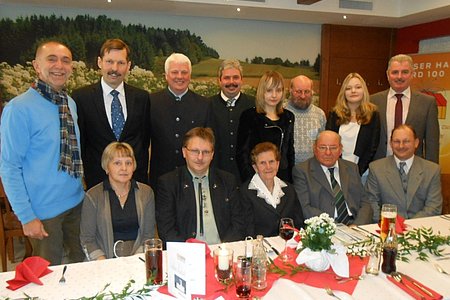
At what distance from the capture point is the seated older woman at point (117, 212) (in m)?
2.32

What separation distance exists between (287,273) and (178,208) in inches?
37.4

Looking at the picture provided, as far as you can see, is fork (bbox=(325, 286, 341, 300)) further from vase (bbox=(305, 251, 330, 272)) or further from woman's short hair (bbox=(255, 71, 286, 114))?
woman's short hair (bbox=(255, 71, 286, 114))

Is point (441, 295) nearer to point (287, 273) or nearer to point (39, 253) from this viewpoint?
point (287, 273)

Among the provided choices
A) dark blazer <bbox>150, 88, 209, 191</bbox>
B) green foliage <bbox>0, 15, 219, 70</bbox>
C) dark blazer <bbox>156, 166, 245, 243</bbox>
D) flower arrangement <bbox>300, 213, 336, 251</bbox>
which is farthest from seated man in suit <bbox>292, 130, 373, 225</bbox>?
green foliage <bbox>0, 15, 219, 70</bbox>

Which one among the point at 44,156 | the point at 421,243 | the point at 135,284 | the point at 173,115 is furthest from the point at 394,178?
the point at 44,156

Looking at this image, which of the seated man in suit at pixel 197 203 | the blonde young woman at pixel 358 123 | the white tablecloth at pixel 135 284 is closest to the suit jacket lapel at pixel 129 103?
the seated man in suit at pixel 197 203

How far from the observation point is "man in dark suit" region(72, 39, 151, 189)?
273 centimetres

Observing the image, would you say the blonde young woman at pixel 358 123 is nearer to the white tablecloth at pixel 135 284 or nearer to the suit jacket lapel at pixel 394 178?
the suit jacket lapel at pixel 394 178

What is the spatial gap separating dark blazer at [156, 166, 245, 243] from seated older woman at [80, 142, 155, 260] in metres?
0.09

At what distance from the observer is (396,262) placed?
1861 mm

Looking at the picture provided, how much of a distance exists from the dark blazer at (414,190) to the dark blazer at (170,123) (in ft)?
4.86

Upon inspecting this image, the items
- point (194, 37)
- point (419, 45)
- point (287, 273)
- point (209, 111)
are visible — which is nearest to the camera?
point (287, 273)

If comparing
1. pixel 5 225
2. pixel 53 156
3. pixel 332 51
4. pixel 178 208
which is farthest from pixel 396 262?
pixel 332 51

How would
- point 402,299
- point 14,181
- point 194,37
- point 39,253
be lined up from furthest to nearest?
point 194,37
point 39,253
point 14,181
point 402,299
